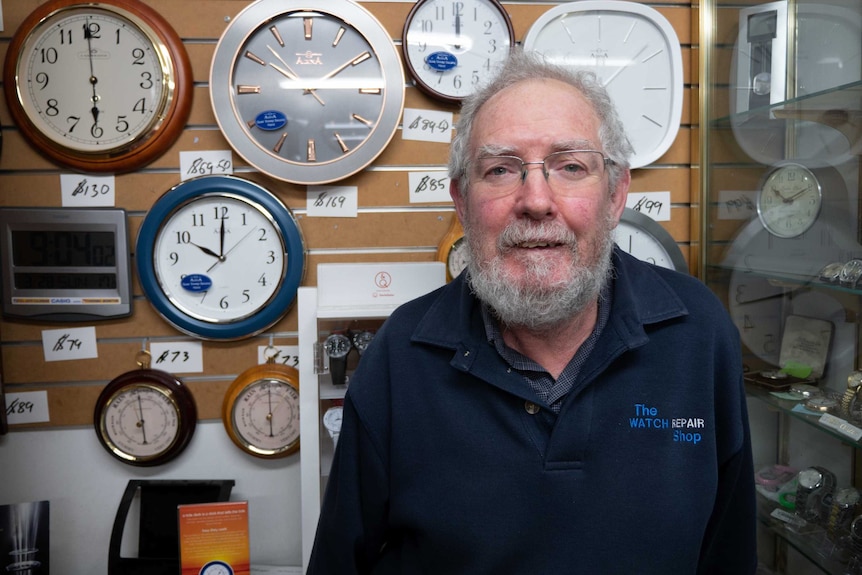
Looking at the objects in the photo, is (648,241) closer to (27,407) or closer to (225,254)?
(225,254)

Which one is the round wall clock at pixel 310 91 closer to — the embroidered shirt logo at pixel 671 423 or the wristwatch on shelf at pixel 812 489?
the embroidered shirt logo at pixel 671 423

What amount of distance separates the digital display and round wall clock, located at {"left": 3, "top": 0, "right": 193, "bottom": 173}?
20 cm

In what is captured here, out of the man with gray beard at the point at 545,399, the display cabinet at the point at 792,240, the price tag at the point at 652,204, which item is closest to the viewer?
the man with gray beard at the point at 545,399

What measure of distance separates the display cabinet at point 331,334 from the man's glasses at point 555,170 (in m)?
0.53

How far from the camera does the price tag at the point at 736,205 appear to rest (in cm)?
152

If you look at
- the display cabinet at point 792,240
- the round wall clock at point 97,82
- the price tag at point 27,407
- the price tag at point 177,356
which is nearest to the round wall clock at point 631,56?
the display cabinet at point 792,240

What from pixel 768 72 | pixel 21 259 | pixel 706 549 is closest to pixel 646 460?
pixel 706 549

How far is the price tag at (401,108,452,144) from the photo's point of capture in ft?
5.41

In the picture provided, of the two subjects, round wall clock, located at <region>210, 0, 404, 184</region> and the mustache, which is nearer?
the mustache

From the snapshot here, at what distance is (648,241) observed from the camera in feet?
5.62

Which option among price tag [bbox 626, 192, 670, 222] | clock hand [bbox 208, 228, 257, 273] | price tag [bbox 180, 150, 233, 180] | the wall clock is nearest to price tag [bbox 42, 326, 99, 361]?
clock hand [bbox 208, 228, 257, 273]

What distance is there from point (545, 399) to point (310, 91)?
1.09m

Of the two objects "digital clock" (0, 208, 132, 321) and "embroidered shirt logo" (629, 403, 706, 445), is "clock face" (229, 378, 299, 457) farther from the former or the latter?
"embroidered shirt logo" (629, 403, 706, 445)

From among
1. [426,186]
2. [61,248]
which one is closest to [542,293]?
Answer: [426,186]
